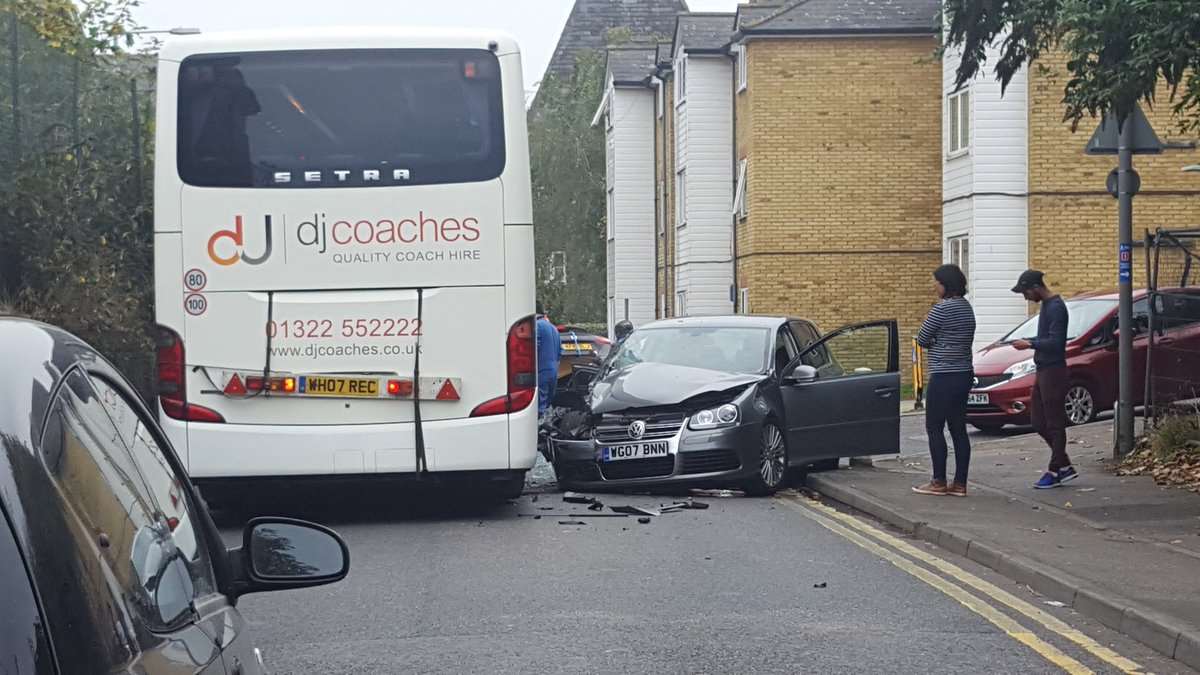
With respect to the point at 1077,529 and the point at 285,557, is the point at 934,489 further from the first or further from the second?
the point at 285,557

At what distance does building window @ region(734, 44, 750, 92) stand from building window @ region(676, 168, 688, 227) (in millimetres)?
3731

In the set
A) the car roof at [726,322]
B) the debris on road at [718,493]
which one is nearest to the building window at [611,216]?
the car roof at [726,322]

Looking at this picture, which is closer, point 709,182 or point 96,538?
point 96,538

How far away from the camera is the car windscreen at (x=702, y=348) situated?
49.2 ft

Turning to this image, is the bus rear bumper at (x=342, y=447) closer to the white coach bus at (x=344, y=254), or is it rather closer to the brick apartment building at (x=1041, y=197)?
the white coach bus at (x=344, y=254)

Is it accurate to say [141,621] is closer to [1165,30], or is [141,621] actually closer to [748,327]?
[1165,30]

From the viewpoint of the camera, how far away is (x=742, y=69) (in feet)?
123

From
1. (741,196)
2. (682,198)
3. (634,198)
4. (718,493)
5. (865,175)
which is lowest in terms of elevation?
(718,493)

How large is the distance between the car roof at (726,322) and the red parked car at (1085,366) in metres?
5.41

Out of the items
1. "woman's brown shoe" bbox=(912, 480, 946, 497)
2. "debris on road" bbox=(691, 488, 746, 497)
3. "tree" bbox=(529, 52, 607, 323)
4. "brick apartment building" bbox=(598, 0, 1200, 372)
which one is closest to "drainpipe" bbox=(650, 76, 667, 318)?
"brick apartment building" bbox=(598, 0, 1200, 372)

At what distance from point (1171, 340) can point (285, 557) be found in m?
17.1

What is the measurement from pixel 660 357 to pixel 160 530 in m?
12.4

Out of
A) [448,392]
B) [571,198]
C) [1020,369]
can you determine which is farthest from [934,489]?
[571,198]

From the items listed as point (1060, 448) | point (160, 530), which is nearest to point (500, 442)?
point (1060, 448)
